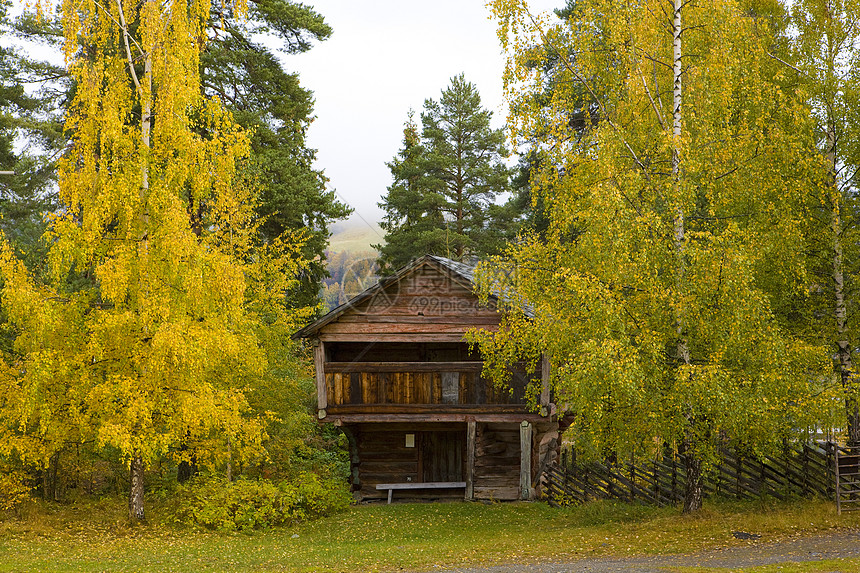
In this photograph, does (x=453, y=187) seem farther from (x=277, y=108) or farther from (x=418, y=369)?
(x=418, y=369)

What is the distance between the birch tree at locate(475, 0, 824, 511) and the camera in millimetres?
12656

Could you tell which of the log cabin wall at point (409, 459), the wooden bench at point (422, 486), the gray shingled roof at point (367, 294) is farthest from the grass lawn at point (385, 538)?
the gray shingled roof at point (367, 294)

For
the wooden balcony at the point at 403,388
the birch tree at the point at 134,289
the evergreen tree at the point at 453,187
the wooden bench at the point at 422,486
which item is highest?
the evergreen tree at the point at 453,187

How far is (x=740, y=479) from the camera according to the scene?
16266 mm

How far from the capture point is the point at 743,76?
47.3 feet

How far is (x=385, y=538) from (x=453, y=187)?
1077 inches

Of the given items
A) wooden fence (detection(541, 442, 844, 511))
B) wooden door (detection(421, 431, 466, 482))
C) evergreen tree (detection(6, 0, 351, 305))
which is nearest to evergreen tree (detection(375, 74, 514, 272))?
evergreen tree (detection(6, 0, 351, 305))

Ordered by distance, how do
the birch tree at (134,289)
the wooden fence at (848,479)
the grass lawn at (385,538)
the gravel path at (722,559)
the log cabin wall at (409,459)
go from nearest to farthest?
the gravel path at (722,559)
the grass lawn at (385,538)
the wooden fence at (848,479)
the birch tree at (134,289)
the log cabin wall at (409,459)

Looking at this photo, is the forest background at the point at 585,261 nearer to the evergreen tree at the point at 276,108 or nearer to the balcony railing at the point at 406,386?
the balcony railing at the point at 406,386

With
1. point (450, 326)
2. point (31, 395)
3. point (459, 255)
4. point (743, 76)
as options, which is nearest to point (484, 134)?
point (459, 255)

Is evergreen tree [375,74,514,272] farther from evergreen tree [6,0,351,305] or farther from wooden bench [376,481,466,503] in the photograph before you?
wooden bench [376,481,466,503]

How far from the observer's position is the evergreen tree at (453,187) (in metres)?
38.9

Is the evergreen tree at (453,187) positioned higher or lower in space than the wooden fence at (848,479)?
higher

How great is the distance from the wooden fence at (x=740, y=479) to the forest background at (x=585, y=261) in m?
1.43
